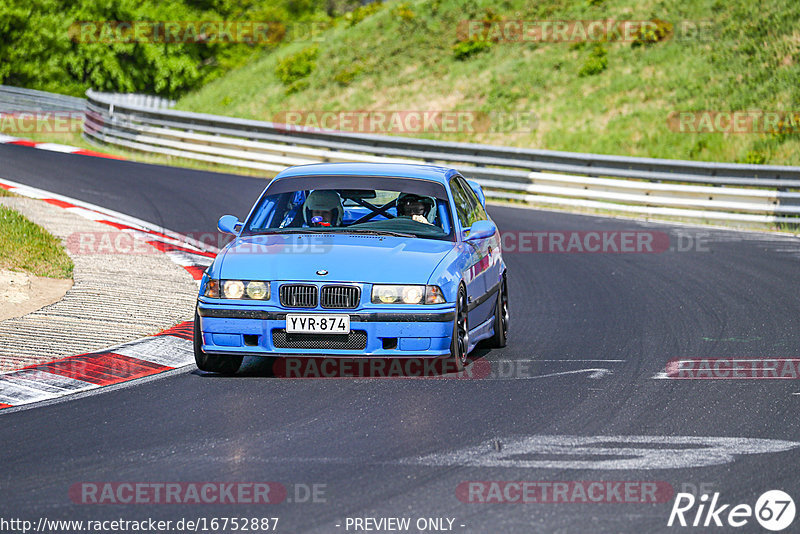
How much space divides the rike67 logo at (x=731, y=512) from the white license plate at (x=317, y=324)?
9.86ft

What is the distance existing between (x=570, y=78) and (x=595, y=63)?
0.99 metres

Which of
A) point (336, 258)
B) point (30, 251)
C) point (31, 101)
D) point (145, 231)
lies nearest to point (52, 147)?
point (31, 101)

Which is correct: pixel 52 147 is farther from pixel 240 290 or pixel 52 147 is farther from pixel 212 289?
pixel 240 290

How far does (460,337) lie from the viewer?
334 inches

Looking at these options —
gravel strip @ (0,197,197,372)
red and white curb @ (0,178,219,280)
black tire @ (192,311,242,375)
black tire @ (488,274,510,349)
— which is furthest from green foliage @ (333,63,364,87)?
black tire @ (192,311,242,375)

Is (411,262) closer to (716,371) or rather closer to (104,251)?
(716,371)

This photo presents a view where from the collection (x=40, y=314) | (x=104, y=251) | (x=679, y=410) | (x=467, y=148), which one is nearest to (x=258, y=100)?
(x=467, y=148)

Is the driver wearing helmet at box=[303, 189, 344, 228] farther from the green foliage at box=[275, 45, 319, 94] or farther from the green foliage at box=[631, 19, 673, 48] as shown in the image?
the green foliage at box=[275, 45, 319, 94]

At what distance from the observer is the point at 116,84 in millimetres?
58219

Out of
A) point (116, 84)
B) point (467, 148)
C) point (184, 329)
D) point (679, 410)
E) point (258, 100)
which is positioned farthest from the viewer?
point (116, 84)

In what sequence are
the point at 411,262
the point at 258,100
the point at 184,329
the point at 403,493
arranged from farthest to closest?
the point at 258,100 → the point at 184,329 → the point at 411,262 → the point at 403,493

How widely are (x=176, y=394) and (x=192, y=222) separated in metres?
9.86

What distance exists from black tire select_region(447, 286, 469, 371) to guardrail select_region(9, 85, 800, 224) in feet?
44.4

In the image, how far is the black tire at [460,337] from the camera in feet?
27.0
